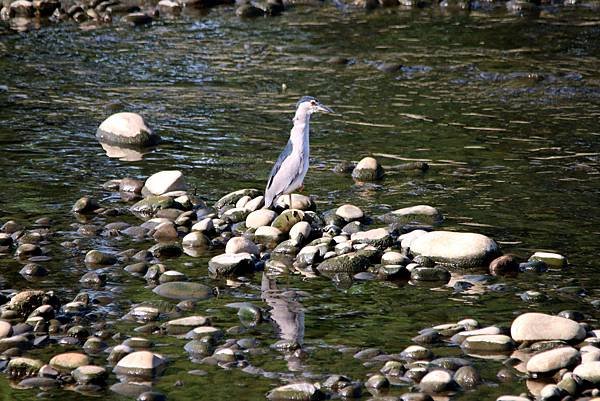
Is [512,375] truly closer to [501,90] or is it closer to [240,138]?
[240,138]

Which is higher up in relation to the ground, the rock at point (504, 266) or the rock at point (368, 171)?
the rock at point (368, 171)

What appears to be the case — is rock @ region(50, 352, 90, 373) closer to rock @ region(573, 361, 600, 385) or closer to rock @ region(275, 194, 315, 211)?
rock @ region(573, 361, 600, 385)

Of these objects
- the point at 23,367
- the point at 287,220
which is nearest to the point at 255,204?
the point at 287,220

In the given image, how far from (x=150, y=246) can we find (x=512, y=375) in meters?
4.19

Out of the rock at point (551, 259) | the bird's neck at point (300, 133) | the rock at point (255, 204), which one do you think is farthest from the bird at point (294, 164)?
the rock at point (551, 259)

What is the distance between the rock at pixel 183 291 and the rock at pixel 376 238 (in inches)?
64.5

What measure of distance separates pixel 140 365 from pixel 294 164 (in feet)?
13.2

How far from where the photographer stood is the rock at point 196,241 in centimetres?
1050

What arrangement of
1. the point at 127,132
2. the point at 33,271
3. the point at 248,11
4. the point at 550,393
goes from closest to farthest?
1. the point at 550,393
2. the point at 33,271
3. the point at 127,132
4. the point at 248,11

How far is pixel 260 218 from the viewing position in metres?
11.0

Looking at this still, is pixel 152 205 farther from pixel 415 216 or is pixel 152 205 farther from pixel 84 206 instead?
pixel 415 216

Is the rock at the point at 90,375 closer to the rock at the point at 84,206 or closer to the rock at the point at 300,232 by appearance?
the rock at the point at 300,232

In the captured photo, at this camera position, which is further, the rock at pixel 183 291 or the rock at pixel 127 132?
the rock at pixel 127 132

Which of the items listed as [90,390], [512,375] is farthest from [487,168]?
[90,390]
